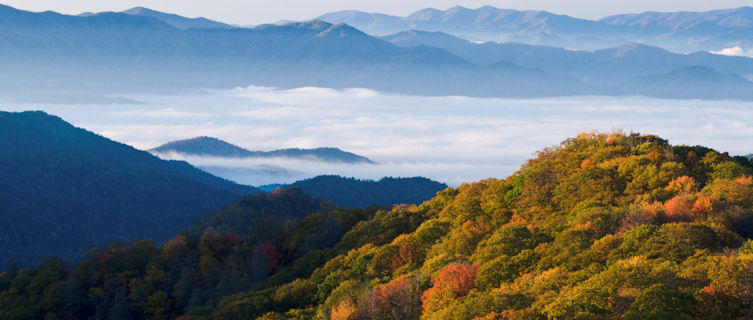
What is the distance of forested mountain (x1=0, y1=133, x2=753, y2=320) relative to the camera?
3872cm

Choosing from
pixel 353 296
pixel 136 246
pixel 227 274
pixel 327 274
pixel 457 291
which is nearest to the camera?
pixel 457 291

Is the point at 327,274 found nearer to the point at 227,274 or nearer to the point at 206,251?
the point at 227,274

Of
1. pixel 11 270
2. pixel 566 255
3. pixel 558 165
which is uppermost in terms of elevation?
pixel 558 165

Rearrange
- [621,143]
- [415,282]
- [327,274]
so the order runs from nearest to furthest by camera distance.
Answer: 1. [415,282]
2. [327,274]
3. [621,143]

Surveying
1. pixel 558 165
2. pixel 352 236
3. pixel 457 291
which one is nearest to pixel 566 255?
pixel 457 291

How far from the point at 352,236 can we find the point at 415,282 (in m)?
36.6

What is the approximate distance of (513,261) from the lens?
50812 millimetres

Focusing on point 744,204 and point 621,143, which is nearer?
point 744,204

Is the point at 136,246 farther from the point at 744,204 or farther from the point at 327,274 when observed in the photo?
the point at 744,204

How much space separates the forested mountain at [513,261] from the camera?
38719mm

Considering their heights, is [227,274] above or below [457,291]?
below

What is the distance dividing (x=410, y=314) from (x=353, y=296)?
9225 millimetres

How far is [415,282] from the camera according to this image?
2067 inches

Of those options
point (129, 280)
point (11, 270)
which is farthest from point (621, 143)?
point (11, 270)
